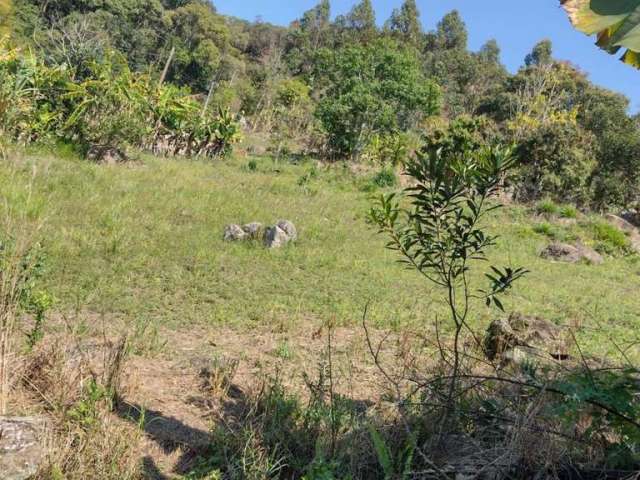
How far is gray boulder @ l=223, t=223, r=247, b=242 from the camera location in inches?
321

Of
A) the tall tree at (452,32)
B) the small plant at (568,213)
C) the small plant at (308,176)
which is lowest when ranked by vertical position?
the small plant at (308,176)

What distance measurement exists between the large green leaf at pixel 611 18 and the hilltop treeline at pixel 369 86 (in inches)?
95.6

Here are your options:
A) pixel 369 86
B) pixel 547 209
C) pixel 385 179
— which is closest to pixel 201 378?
pixel 385 179

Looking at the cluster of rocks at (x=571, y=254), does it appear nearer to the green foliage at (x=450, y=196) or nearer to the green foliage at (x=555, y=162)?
the green foliage at (x=555, y=162)

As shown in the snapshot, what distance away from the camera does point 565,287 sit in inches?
340

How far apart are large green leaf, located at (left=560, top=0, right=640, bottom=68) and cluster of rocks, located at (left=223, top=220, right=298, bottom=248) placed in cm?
634

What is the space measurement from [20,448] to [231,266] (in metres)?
4.62

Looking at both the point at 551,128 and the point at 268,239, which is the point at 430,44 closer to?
the point at 551,128

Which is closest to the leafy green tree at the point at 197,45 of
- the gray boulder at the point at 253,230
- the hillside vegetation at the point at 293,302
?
the hillside vegetation at the point at 293,302

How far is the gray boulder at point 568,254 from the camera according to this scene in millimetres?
11086

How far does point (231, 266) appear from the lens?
6.97 m

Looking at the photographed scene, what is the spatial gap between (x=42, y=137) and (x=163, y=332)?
31.7ft

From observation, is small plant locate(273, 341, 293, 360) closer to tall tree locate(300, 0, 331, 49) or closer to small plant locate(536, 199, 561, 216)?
small plant locate(536, 199, 561, 216)

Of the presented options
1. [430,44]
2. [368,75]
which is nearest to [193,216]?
[368,75]
